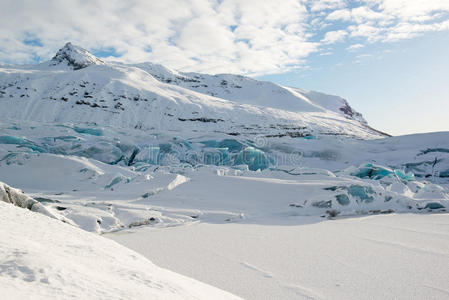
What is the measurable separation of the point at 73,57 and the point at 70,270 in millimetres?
65315

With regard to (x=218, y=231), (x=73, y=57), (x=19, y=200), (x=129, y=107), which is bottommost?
(x=218, y=231)

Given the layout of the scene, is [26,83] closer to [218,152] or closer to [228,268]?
[218,152]

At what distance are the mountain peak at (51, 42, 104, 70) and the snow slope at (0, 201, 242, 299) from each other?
6200 cm

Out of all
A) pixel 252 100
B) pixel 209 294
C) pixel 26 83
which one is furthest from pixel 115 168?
pixel 252 100

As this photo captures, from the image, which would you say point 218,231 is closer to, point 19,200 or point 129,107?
point 19,200

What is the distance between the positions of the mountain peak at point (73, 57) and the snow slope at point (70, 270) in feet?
203

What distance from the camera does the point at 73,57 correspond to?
57.7 meters

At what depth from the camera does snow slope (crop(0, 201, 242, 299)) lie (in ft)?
2.52

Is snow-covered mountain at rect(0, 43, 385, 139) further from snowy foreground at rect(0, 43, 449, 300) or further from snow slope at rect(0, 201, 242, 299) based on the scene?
snow slope at rect(0, 201, 242, 299)

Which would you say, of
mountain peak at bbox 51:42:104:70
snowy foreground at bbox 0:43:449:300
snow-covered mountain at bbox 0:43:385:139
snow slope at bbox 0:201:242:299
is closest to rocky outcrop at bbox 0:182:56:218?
snowy foreground at bbox 0:43:449:300

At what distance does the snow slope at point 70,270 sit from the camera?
767mm

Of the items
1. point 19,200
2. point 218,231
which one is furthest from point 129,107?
point 19,200

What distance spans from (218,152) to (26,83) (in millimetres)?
32878

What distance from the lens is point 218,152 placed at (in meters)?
11.1
